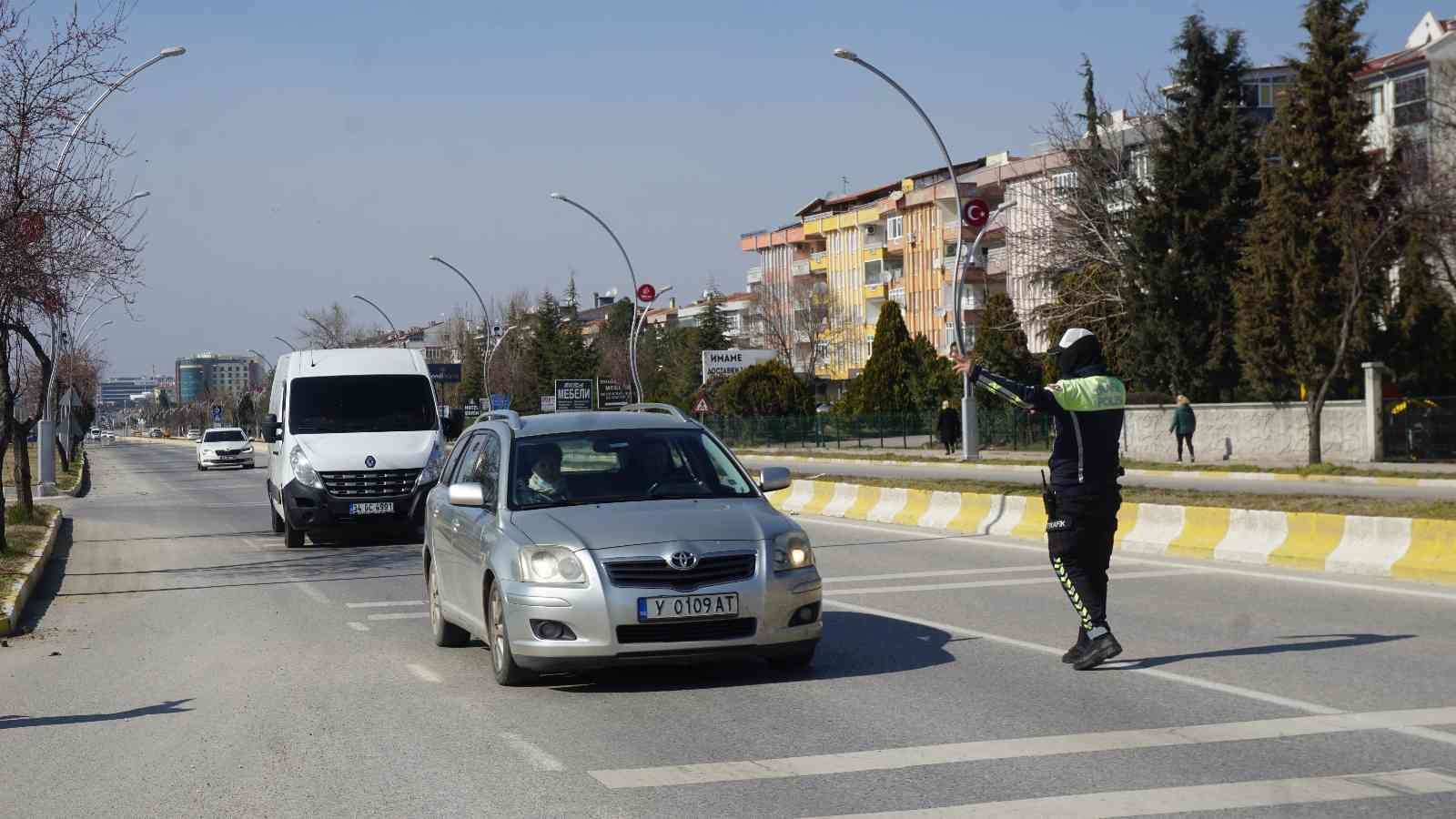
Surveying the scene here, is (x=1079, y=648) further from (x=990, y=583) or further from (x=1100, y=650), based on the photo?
(x=990, y=583)

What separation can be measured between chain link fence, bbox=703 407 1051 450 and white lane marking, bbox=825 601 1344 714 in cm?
4146

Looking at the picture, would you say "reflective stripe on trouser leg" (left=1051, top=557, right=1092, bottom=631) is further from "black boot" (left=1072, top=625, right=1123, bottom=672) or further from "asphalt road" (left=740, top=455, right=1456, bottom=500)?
"asphalt road" (left=740, top=455, right=1456, bottom=500)

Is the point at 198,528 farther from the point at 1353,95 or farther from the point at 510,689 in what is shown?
the point at 1353,95

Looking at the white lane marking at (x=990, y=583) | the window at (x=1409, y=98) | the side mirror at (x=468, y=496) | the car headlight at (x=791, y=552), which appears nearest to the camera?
the car headlight at (x=791, y=552)

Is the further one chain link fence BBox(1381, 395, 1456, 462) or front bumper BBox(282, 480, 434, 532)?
chain link fence BBox(1381, 395, 1456, 462)

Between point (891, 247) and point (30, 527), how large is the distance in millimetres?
85762

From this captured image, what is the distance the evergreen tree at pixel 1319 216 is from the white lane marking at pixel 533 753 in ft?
114

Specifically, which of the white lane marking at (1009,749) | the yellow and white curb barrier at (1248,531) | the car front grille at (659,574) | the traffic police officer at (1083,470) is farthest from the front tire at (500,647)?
the yellow and white curb barrier at (1248,531)

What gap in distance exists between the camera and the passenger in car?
957cm

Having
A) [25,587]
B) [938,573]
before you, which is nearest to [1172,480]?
[938,573]

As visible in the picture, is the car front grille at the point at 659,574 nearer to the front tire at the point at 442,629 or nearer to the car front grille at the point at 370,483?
the front tire at the point at 442,629

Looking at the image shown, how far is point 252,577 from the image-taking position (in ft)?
57.6

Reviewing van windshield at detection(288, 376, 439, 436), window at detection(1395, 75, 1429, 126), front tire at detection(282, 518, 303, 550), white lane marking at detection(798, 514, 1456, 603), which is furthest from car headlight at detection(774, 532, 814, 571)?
window at detection(1395, 75, 1429, 126)

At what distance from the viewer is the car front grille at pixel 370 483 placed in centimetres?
2044
